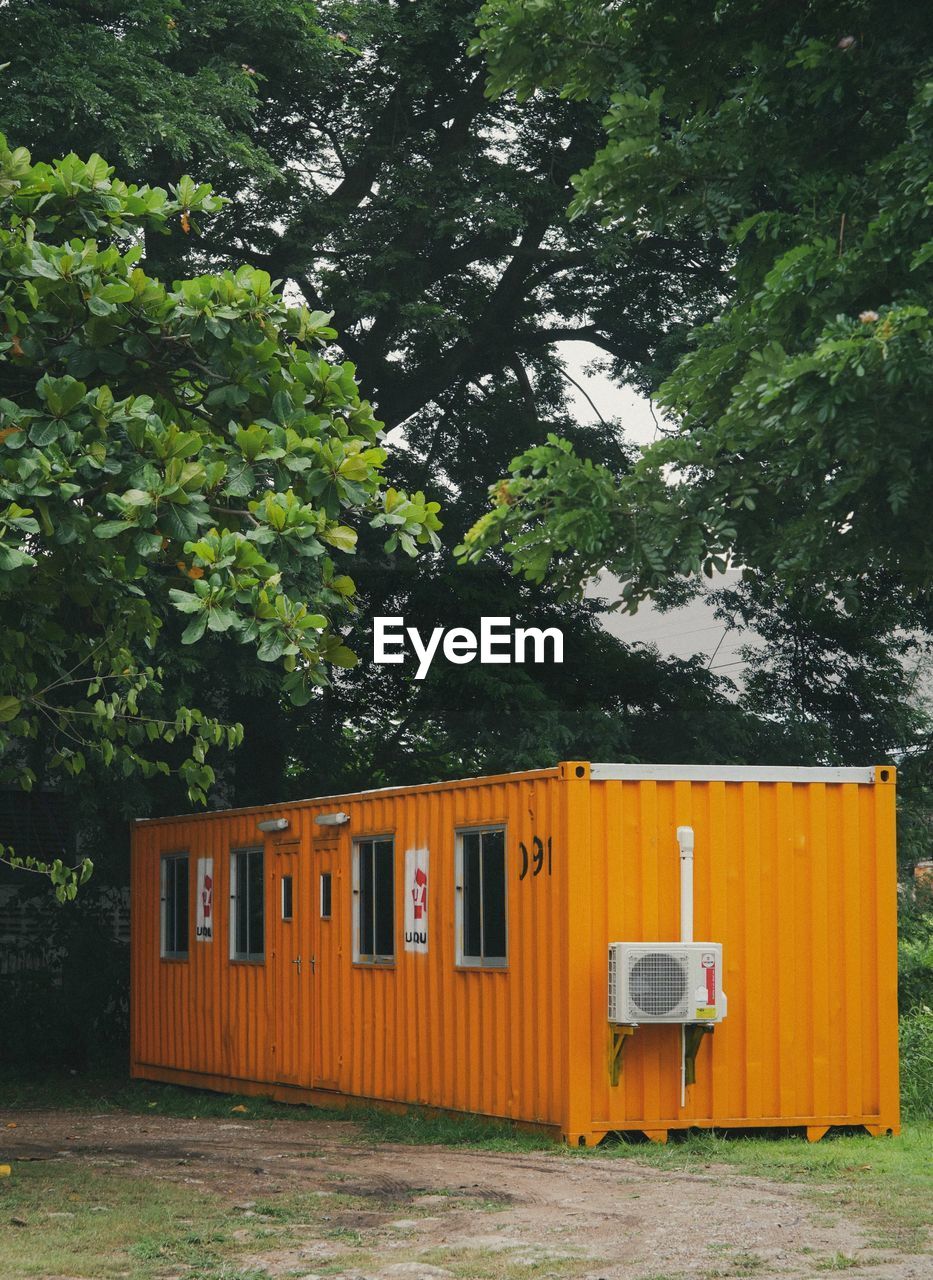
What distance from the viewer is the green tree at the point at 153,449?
7.53 metres

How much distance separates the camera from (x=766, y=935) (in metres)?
12.0

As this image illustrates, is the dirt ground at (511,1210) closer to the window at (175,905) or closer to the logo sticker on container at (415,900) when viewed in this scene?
the logo sticker on container at (415,900)

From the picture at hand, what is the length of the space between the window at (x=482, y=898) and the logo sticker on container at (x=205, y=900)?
5.00 metres

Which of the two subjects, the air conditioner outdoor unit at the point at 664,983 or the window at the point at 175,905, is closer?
the air conditioner outdoor unit at the point at 664,983

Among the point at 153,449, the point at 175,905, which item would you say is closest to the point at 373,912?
the point at 175,905

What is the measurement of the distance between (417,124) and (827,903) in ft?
42.3

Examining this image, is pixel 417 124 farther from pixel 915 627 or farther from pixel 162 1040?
pixel 162 1040

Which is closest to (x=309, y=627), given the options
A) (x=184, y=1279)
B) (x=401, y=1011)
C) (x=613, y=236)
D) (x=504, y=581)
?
(x=184, y=1279)

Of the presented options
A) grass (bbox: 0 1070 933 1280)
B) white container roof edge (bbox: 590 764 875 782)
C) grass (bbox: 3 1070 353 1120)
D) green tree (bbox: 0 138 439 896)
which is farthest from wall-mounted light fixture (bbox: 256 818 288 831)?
green tree (bbox: 0 138 439 896)

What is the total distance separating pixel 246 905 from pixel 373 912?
2739 mm

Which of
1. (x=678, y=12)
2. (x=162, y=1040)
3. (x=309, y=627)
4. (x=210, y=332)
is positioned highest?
(x=678, y=12)

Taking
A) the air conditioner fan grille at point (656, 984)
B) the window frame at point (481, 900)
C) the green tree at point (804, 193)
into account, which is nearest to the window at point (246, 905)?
the window frame at point (481, 900)

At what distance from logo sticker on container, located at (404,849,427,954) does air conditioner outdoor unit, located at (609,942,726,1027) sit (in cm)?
218

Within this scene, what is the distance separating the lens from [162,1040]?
18453 mm
